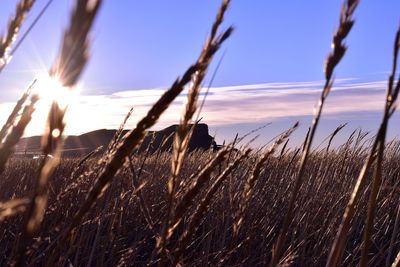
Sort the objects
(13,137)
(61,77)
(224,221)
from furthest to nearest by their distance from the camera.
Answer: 1. (224,221)
2. (13,137)
3. (61,77)

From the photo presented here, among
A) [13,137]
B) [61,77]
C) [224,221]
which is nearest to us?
[61,77]

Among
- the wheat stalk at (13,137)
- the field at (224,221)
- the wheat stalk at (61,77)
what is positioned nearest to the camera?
the wheat stalk at (61,77)

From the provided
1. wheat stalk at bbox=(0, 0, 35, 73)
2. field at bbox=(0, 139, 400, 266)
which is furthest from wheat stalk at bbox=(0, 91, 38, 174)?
field at bbox=(0, 139, 400, 266)


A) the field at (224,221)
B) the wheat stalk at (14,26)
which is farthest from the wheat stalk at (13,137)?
the field at (224,221)

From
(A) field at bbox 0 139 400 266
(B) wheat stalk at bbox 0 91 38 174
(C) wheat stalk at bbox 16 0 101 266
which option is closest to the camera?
(C) wheat stalk at bbox 16 0 101 266

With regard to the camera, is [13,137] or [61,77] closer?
[61,77]

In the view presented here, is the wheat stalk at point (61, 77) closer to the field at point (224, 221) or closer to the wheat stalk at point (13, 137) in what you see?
the wheat stalk at point (13, 137)

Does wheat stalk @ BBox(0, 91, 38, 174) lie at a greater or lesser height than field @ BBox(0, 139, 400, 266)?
greater

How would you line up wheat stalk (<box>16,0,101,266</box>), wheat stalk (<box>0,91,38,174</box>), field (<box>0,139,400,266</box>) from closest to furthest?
1. wheat stalk (<box>16,0,101,266</box>)
2. wheat stalk (<box>0,91,38,174</box>)
3. field (<box>0,139,400,266</box>)

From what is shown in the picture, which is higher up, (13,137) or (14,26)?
(14,26)

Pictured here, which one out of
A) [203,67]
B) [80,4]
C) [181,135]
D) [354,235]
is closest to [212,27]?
[203,67]

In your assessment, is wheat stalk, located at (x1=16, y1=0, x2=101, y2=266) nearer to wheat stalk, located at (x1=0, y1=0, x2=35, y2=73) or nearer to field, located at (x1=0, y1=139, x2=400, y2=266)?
wheat stalk, located at (x1=0, y1=0, x2=35, y2=73)

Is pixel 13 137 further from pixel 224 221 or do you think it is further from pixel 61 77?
pixel 224 221

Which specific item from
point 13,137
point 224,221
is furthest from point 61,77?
point 224,221
